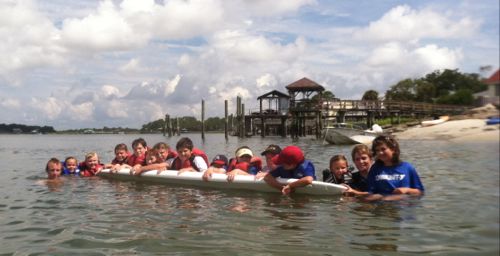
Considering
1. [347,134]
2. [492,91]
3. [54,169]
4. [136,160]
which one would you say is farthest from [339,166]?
[347,134]

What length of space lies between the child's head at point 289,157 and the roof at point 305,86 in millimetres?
41736

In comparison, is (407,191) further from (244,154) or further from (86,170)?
(86,170)

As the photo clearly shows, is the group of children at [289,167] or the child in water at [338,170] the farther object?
the child in water at [338,170]

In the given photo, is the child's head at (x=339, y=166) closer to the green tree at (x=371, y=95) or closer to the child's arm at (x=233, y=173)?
the child's arm at (x=233, y=173)

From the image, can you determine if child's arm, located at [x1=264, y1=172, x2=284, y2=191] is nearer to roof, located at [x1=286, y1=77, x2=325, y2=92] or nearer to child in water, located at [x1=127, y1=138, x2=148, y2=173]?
child in water, located at [x1=127, y1=138, x2=148, y2=173]

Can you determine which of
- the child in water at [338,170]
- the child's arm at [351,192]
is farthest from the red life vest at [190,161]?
the child's arm at [351,192]

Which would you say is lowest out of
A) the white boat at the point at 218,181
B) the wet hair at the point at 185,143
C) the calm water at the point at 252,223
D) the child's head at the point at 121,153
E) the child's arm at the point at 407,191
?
the calm water at the point at 252,223

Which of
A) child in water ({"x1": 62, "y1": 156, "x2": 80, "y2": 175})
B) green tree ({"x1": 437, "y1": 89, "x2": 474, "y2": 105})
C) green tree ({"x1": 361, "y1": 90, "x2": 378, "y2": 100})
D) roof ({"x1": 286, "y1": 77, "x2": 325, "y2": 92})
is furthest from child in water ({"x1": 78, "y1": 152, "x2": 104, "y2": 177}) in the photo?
green tree ({"x1": 361, "y1": 90, "x2": 378, "y2": 100})

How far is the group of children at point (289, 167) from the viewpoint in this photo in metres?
7.41

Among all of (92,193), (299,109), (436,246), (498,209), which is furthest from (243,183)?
(299,109)

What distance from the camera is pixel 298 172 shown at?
9312 millimetres

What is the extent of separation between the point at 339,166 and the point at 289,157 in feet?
3.36


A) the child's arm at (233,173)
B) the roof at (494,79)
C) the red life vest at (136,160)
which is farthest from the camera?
the red life vest at (136,160)

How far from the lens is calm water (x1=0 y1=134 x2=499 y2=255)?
5312mm
